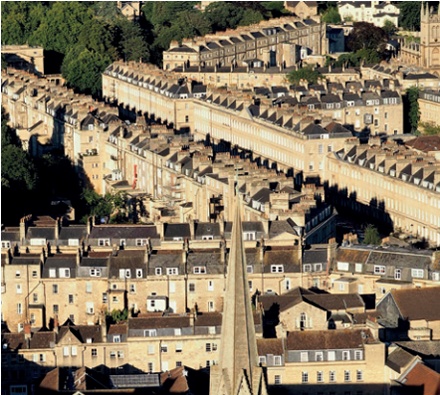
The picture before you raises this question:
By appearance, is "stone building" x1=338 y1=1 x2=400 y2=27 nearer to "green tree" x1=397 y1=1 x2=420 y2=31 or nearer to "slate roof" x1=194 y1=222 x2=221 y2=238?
"green tree" x1=397 y1=1 x2=420 y2=31

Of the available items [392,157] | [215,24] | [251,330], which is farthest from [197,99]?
[251,330]

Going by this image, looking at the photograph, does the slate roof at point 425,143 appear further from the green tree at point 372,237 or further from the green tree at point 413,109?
the green tree at point 372,237

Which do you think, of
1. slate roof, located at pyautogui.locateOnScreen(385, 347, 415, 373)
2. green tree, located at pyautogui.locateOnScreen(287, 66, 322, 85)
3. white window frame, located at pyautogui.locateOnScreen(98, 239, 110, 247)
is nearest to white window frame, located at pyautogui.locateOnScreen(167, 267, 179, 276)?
white window frame, located at pyautogui.locateOnScreen(98, 239, 110, 247)

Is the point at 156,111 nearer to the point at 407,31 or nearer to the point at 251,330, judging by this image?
the point at 407,31

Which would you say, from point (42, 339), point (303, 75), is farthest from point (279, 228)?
point (303, 75)

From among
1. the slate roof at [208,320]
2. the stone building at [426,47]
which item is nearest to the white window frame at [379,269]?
the slate roof at [208,320]

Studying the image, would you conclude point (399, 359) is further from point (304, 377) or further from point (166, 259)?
point (166, 259)
